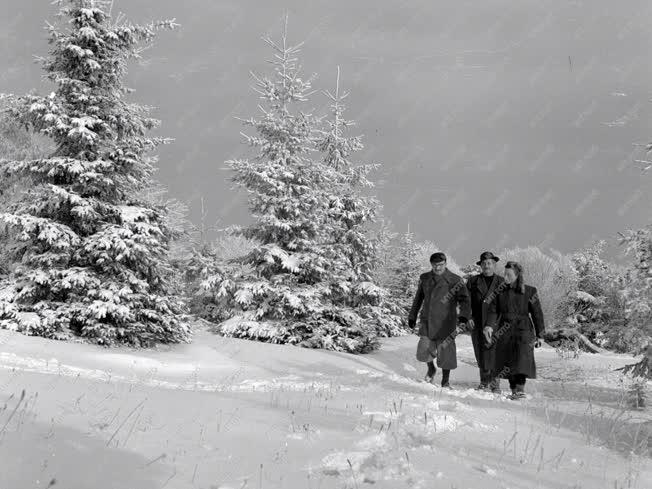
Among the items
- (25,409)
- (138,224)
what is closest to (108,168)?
(138,224)

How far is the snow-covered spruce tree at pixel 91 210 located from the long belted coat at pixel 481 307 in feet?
27.8

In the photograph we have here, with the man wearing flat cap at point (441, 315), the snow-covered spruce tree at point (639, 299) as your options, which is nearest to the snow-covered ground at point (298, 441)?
the snow-covered spruce tree at point (639, 299)

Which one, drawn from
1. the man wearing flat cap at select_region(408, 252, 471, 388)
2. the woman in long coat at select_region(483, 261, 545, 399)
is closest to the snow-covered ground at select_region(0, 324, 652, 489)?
the woman in long coat at select_region(483, 261, 545, 399)

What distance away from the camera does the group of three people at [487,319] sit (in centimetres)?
836

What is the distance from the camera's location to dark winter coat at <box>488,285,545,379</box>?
27.1ft

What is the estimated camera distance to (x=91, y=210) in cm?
1341

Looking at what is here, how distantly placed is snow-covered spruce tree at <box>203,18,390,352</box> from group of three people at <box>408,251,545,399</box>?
8.84m

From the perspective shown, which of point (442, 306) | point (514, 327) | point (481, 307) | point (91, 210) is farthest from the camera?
point (91, 210)

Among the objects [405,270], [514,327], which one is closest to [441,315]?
[514,327]

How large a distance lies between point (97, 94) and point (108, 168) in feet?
7.20

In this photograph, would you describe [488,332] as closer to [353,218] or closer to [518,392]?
[518,392]

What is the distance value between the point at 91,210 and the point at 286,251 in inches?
277

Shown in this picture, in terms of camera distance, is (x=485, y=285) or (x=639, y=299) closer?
(x=639, y=299)

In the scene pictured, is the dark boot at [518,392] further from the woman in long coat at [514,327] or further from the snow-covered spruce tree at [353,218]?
the snow-covered spruce tree at [353,218]
